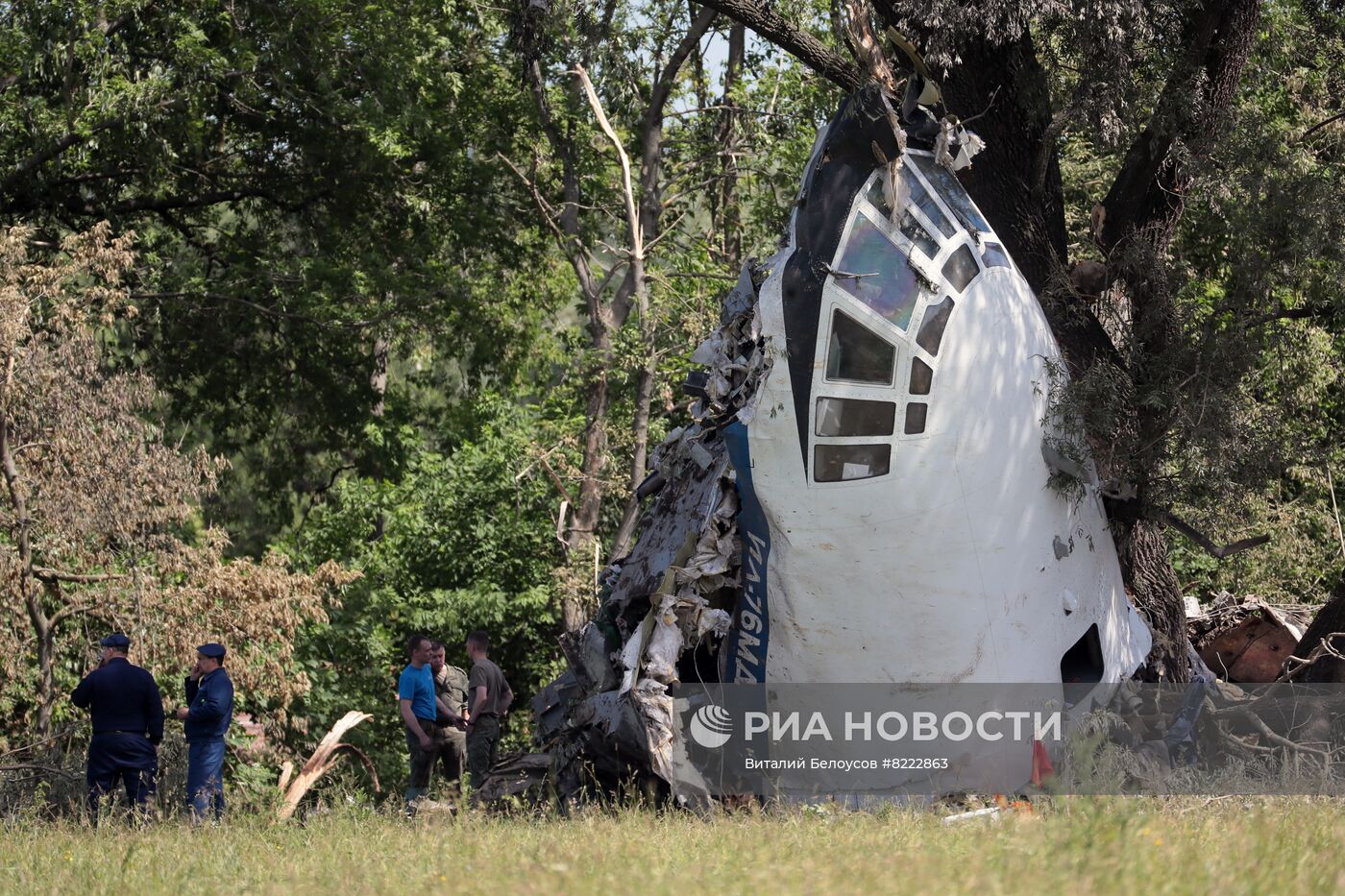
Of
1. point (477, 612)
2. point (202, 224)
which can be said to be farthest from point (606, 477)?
point (202, 224)

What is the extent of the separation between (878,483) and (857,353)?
915mm

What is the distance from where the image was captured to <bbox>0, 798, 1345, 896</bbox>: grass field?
5262mm

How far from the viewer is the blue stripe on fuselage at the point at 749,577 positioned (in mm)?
10133

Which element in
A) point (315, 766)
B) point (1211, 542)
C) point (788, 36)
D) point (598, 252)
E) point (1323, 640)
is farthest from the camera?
point (598, 252)

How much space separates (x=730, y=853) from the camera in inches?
260

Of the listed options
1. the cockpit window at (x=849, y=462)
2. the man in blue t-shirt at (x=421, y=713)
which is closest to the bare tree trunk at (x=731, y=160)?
the man in blue t-shirt at (x=421, y=713)

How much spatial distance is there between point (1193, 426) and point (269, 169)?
661 inches

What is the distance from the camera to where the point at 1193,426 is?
11266 millimetres

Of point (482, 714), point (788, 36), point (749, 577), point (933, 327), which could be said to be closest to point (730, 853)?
point (749, 577)

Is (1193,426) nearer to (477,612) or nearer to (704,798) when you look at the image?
(704,798)

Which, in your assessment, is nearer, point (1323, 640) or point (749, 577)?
point (749, 577)

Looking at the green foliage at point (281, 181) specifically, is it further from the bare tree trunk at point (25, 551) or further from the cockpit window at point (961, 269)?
the cockpit window at point (961, 269)

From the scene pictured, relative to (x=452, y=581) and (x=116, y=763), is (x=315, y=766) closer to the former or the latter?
(x=116, y=763)

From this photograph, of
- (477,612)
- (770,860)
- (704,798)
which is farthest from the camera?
(477,612)
